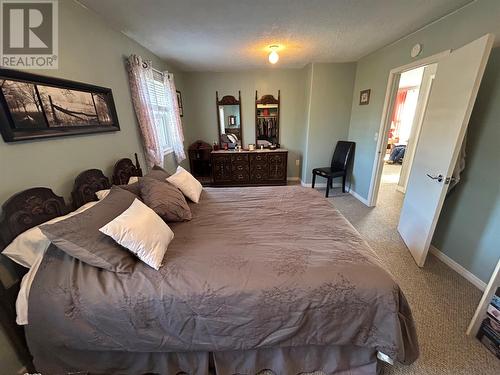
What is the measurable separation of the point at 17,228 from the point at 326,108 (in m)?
4.14

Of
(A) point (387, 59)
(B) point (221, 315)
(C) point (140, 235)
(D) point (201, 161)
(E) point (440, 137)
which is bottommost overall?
(B) point (221, 315)

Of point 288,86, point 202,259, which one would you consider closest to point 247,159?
point 288,86

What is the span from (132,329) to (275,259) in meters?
0.81

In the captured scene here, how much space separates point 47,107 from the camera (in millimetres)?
1376

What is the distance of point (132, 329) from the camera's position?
103 centimetres

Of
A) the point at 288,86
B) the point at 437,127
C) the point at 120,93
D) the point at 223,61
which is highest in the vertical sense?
the point at 223,61

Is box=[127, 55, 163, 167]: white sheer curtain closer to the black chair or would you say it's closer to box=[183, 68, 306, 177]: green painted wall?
box=[183, 68, 306, 177]: green painted wall

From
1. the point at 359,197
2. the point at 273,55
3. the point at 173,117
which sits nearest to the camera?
the point at 273,55

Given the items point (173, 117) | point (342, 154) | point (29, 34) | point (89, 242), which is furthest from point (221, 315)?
point (342, 154)

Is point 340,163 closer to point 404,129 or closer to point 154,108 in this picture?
point 154,108

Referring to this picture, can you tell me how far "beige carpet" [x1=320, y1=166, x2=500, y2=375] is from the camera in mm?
1203

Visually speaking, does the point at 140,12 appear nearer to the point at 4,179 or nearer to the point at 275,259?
the point at 4,179

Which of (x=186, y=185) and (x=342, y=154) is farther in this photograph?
(x=342, y=154)

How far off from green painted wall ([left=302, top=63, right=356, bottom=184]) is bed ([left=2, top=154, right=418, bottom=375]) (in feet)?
10.2
